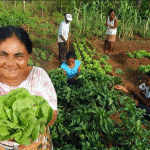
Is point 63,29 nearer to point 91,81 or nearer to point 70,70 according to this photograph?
point 70,70

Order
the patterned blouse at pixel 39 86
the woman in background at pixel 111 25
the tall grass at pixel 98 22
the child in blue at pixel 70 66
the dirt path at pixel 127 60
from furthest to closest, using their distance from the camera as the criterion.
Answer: the tall grass at pixel 98 22, the woman in background at pixel 111 25, the dirt path at pixel 127 60, the child in blue at pixel 70 66, the patterned blouse at pixel 39 86

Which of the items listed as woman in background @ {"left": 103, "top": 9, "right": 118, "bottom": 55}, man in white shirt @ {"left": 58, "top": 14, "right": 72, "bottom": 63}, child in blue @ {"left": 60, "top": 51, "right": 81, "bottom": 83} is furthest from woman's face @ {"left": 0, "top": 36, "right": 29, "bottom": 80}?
woman in background @ {"left": 103, "top": 9, "right": 118, "bottom": 55}

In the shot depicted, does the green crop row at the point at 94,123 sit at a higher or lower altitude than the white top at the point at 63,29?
lower

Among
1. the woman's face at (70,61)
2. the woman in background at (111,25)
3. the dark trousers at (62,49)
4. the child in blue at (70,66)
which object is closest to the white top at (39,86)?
the child in blue at (70,66)

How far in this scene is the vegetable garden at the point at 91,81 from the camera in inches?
85.4

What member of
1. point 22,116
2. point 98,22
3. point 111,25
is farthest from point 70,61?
point 98,22

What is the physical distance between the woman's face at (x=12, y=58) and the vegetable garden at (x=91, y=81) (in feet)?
4.02

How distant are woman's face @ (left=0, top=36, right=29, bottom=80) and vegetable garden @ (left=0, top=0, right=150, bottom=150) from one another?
1.22 m

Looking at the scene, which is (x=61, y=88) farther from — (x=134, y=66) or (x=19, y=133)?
(x=134, y=66)

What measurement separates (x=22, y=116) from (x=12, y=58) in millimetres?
501

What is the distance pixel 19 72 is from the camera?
139cm

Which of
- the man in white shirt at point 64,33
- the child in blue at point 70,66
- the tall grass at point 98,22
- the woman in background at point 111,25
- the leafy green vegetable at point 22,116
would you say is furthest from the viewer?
the tall grass at point 98,22

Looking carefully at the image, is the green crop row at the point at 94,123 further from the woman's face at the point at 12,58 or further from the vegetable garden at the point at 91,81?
the woman's face at the point at 12,58

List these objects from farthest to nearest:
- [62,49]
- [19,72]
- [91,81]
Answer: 1. [62,49]
2. [91,81]
3. [19,72]
